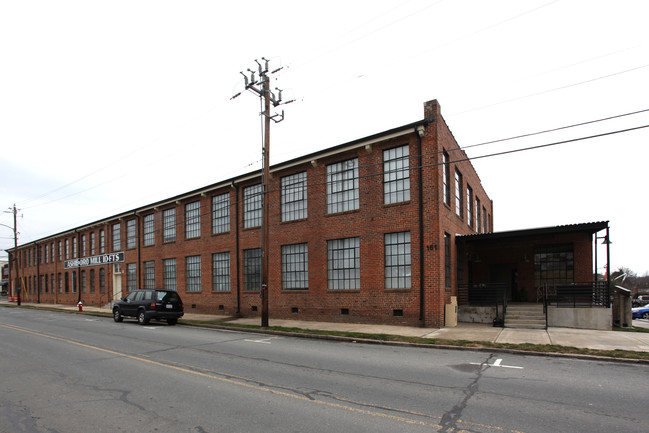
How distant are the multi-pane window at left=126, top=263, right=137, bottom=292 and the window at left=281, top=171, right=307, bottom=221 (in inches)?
705

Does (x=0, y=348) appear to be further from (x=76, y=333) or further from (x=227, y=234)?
(x=227, y=234)

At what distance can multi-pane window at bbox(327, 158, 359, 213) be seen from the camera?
18.2 meters

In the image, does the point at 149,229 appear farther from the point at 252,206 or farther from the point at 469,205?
the point at 469,205

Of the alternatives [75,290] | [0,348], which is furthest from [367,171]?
[75,290]

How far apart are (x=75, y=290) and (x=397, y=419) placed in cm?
4501

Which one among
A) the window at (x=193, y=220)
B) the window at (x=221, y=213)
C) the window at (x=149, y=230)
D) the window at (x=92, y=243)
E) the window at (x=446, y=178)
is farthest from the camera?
the window at (x=92, y=243)

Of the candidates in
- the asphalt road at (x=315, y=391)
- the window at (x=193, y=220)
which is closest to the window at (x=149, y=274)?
the window at (x=193, y=220)

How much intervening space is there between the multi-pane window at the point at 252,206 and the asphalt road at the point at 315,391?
12134mm

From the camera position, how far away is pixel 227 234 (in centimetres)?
2434

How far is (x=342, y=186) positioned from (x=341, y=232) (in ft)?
6.89

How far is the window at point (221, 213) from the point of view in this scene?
2470 centimetres

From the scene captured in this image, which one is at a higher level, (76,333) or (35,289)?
(76,333)

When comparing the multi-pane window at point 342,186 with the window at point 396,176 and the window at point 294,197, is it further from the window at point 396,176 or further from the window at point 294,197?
the window at point 294,197

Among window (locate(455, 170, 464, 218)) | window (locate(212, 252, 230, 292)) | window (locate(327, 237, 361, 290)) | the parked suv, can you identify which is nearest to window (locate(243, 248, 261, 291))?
window (locate(212, 252, 230, 292))
